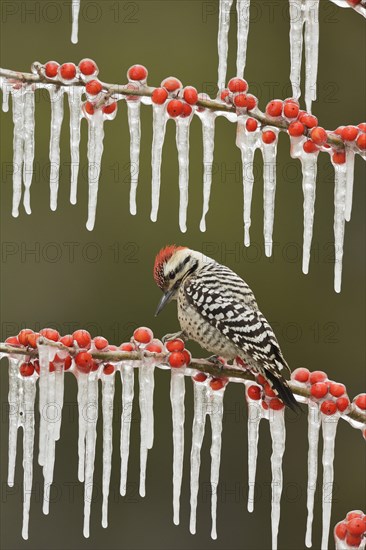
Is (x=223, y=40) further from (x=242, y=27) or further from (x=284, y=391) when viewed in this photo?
(x=284, y=391)

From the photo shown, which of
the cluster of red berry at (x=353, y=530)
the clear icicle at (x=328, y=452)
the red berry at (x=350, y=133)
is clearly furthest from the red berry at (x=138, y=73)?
the cluster of red berry at (x=353, y=530)

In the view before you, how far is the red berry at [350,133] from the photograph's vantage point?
3.21 metres

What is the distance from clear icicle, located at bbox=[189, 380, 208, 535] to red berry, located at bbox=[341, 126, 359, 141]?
0.78 metres

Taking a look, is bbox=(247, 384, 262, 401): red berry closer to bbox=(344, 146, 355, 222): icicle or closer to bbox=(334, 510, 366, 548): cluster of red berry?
bbox=(334, 510, 366, 548): cluster of red berry

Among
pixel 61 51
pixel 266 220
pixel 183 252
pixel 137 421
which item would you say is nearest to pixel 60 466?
pixel 137 421

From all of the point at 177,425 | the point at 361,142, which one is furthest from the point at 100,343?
the point at 361,142

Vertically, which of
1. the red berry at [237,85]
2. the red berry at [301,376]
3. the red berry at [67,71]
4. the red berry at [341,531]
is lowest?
the red berry at [341,531]

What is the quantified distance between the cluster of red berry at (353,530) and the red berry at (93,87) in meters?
1.28

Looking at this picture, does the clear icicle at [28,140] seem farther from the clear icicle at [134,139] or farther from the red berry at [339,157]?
the red berry at [339,157]

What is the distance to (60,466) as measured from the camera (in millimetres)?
8117

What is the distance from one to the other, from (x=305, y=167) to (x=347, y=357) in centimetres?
544

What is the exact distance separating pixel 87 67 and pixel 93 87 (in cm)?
5

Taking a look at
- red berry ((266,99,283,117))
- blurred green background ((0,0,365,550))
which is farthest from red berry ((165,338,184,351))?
blurred green background ((0,0,365,550))

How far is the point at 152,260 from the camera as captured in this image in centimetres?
824
